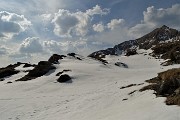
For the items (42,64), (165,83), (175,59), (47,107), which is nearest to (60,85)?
(47,107)

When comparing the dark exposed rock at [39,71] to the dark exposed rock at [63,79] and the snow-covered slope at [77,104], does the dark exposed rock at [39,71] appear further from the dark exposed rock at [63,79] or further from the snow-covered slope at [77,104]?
the dark exposed rock at [63,79]

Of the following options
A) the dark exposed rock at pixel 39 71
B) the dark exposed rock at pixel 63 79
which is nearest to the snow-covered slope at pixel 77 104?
the dark exposed rock at pixel 63 79

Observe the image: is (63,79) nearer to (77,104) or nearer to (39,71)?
(39,71)

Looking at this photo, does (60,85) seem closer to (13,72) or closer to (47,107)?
(47,107)

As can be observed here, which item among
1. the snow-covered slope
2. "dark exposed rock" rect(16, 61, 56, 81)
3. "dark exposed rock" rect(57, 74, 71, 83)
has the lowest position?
the snow-covered slope

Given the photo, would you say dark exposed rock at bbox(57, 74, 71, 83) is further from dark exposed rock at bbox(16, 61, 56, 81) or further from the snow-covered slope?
dark exposed rock at bbox(16, 61, 56, 81)

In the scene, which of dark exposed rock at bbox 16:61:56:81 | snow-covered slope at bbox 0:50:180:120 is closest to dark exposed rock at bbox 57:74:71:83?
snow-covered slope at bbox 0:50:180:120

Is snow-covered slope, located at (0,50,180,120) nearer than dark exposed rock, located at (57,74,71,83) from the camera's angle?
Yes

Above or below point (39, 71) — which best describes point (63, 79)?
below

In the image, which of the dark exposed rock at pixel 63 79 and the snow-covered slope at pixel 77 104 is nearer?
the snow-covered slope at pixel 77 104

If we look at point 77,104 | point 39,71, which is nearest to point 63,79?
point 39,71

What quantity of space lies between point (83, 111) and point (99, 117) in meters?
4.04

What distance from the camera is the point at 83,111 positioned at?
27.8 meters

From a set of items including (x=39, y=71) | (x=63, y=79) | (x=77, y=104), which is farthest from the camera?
(x=39, y=71)
